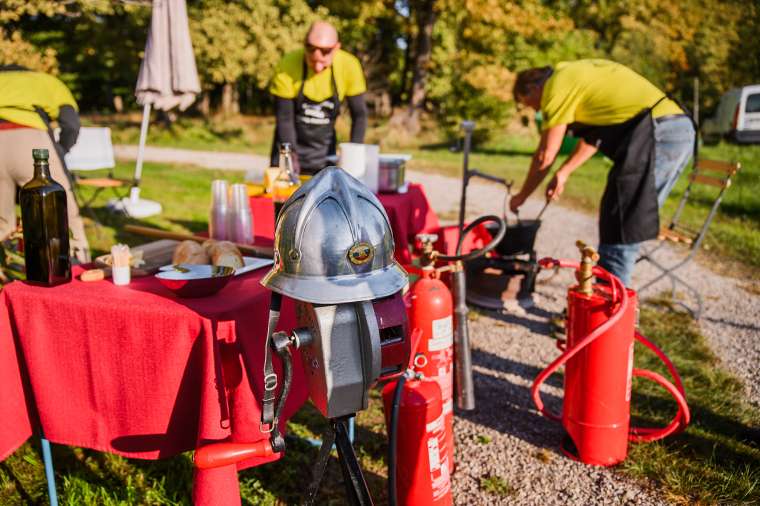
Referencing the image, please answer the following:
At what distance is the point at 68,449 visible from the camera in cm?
295

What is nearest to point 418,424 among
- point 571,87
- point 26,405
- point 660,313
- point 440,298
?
point 440,298

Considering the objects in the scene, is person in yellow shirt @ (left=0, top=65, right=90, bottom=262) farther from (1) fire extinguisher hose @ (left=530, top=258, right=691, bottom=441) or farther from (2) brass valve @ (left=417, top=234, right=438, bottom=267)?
(1) fire extinguisher hose @ (left=530, top=258, right=691, bottom=441)

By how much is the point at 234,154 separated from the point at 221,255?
48.6ft

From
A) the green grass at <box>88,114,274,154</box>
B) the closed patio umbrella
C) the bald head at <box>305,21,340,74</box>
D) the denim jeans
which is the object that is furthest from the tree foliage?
the denim jeans

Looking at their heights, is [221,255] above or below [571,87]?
below

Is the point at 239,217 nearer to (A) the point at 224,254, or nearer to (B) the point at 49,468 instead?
(A) the point at 224,254

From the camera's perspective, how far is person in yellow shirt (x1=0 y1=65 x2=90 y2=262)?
4.02m

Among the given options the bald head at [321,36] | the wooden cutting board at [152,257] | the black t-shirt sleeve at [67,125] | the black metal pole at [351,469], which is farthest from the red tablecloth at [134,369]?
the black t-shirt sleeve at [67,125]

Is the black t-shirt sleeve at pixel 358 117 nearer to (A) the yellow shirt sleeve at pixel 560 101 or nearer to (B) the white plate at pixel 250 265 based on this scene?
(A) the yellow shirt sleeve at pixel 560 101

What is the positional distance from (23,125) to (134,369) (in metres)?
2.96

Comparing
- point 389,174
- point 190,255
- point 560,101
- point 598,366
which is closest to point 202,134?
point 389,174

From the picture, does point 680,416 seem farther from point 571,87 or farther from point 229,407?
point 229,407

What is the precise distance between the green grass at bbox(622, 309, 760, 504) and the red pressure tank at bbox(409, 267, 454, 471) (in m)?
1.04

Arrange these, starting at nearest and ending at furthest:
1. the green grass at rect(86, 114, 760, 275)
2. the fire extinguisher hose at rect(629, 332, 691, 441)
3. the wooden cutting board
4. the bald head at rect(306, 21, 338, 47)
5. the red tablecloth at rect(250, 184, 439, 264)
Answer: the wooden cutting board
the fire extinguisher hose at rect(629, 332, 691, 441)
the red tablecloth at rect(250, 184, 439, 264)
the bald head at rect(306, 21, 338, 47)
the green grass at rect(86, 114, 760, 275)
